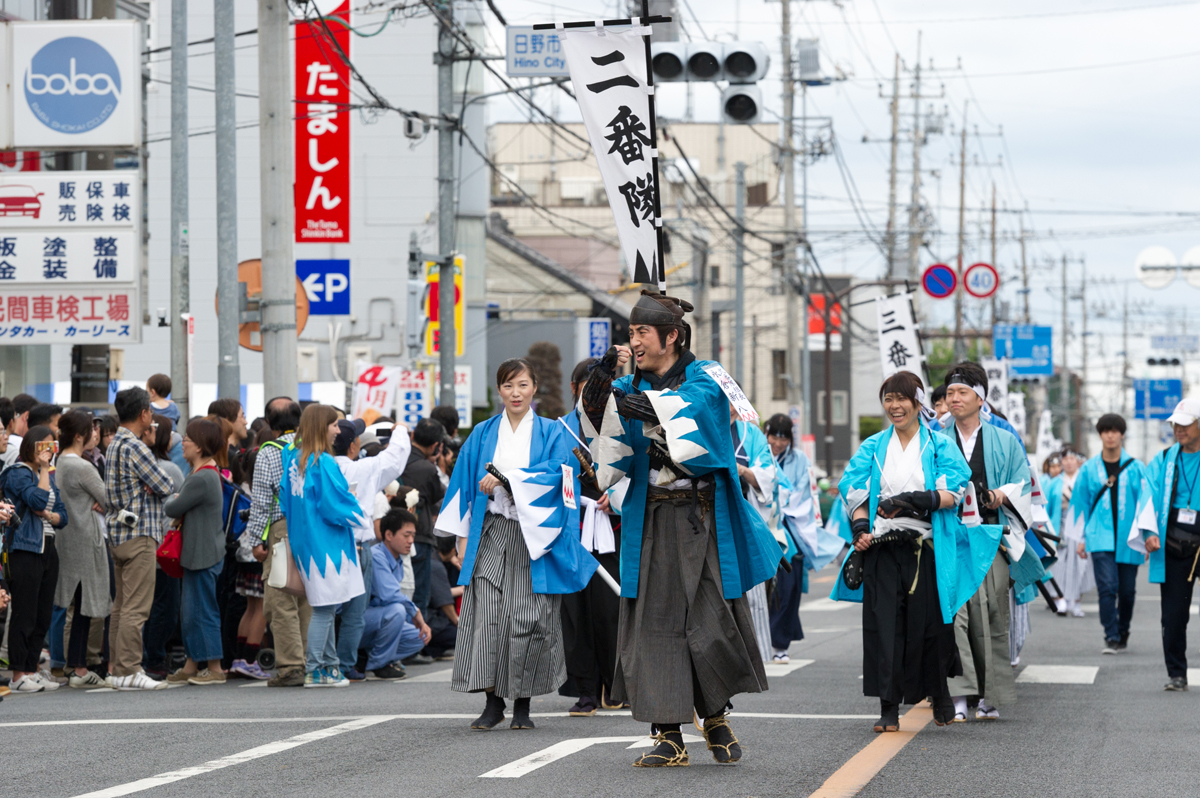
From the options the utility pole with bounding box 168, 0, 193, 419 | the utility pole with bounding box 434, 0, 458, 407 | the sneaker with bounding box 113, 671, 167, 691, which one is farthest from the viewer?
the utility pole with bounding box 434, 0, 458, 407

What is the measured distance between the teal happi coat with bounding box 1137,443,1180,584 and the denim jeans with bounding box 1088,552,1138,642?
2154mm

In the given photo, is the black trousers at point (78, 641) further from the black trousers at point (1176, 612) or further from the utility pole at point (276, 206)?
the black trousers at point (1176, 612)

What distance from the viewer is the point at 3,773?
6344mm

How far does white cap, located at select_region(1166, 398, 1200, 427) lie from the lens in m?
10.4

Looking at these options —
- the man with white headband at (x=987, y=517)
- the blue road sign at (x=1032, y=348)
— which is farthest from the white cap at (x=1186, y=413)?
the blue road sign at (x=1032, y=348)

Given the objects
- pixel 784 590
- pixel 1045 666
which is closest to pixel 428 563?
pixel 784 590

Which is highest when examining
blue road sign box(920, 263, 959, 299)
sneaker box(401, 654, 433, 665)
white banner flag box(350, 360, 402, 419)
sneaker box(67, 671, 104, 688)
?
blue road sign box(920, 263, 959, 299)

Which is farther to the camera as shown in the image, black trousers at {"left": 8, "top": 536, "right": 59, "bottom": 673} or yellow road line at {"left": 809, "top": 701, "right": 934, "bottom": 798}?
black trousers at {"left": 8, "top": 536, "right": 59, "bottom": 673}

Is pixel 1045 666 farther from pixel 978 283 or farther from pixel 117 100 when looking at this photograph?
pixel 978 283

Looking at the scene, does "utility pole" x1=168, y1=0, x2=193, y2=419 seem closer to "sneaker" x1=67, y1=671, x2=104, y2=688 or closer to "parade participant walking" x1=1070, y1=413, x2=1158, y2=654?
"sneaker" x1=67, y1=671, x2=104, y2=688

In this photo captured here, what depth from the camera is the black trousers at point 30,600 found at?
31.3 ft

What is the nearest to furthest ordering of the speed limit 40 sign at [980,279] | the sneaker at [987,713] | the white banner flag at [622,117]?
1. the white banner flag at [622,117]
2. the sneaker at [987,713]
3. the speed limit 40 sign at [980,279]

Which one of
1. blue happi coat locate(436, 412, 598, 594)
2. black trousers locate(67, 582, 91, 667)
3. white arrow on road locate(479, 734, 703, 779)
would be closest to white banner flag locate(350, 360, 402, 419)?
black trousers locate(67, 582, 91, 667)

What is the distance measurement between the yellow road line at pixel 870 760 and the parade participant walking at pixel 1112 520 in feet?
13.6
